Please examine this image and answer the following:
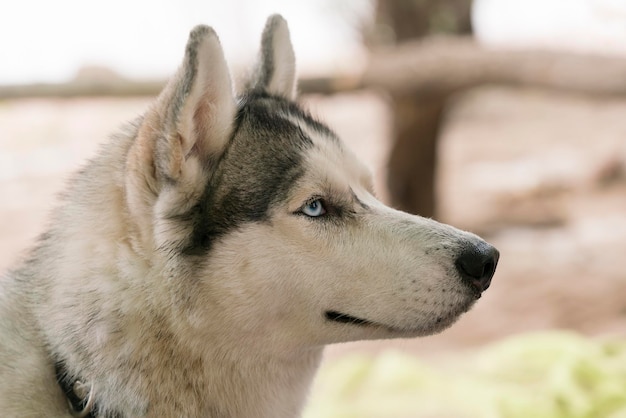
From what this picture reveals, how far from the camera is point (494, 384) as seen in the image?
4.83 m

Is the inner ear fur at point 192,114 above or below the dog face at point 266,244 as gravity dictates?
above

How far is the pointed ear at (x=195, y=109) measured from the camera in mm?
2260

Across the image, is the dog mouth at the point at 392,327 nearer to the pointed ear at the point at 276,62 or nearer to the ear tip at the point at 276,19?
the pointed ear at the point at 276,62

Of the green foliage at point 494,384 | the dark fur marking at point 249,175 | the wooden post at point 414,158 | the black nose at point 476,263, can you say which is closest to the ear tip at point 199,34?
the dark fur marking at point 249,175

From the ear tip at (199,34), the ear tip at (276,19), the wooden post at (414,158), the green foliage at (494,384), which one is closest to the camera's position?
the ear tip at (199,34)

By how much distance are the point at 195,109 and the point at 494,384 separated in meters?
3.24

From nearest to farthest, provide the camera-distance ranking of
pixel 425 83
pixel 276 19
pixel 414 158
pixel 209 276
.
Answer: pixel 209 276 < pixel 276 19 < pixel 425 83 < pixel 414 158

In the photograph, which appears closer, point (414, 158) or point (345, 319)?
point (345, 319)

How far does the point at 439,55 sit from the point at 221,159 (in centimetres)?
530

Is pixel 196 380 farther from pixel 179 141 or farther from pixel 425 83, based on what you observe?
pixel 425 83

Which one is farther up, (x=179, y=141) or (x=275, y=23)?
(x=275, y=23)

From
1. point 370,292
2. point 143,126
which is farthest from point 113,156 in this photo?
point 370,292

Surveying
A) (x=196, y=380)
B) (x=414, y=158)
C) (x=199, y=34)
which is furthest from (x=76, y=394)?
(x=414, y=158)

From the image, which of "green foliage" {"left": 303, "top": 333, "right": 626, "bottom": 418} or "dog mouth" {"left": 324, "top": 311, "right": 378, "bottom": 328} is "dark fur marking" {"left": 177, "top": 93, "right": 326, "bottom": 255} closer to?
"dog mouth" {"left": 324, "top": 311, "right": 378, "bottom": 328}
